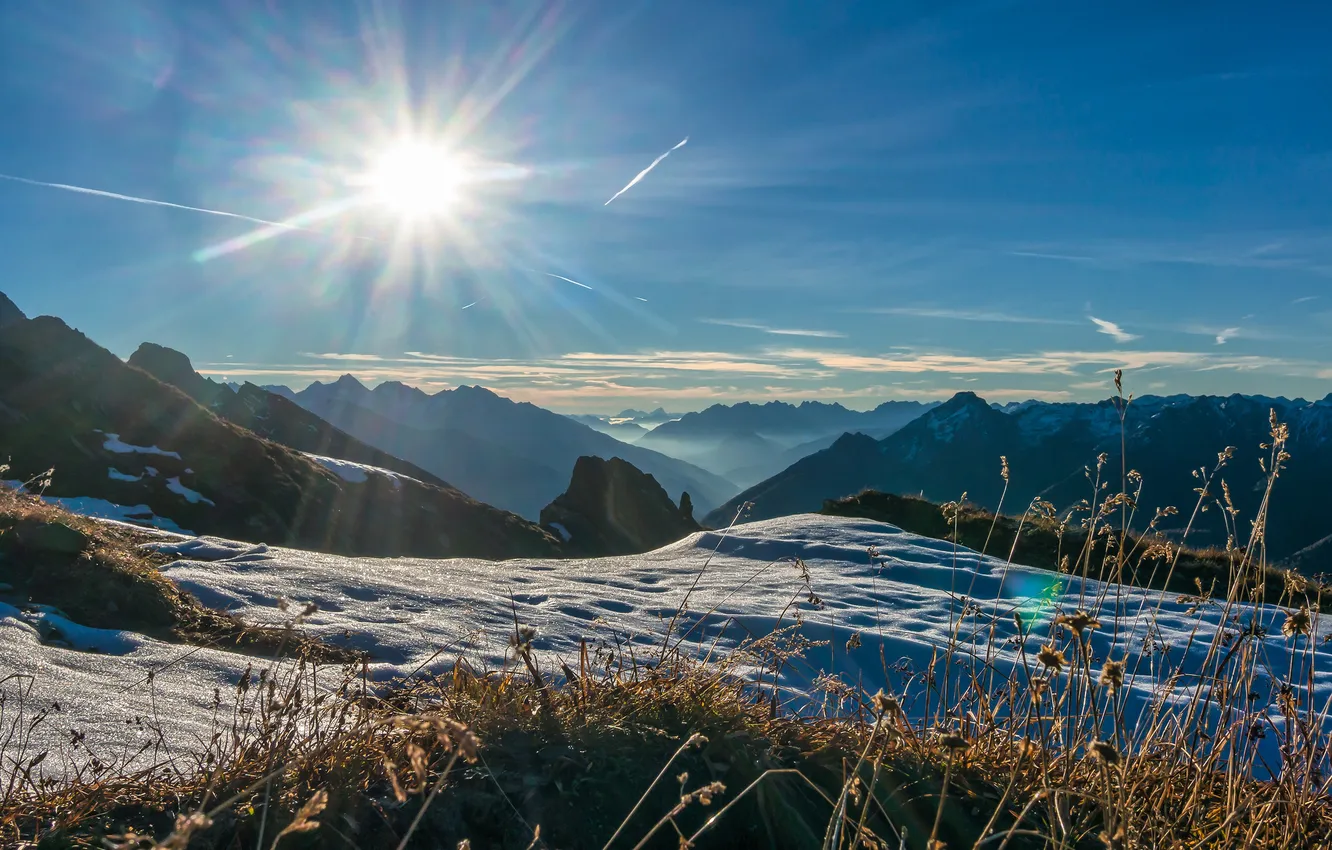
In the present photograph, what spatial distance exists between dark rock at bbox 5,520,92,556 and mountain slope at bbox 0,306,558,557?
2153 centimetres

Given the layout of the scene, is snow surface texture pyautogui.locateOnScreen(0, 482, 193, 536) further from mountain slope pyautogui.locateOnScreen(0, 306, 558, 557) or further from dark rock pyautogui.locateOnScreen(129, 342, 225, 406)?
dark rock pyautogui.locateOnScreen(129, 342, 225, 406)

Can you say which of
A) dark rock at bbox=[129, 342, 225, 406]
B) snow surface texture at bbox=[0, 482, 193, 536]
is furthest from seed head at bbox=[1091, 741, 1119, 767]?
dark rock at bbox=[129, 342, 225, 406]

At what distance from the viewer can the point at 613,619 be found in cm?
657

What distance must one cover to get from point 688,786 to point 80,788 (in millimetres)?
1781

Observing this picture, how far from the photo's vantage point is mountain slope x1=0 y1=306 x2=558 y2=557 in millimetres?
29641

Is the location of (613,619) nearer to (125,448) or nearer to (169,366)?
(125,448)

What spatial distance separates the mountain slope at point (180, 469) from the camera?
97.2 ft

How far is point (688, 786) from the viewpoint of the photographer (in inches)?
95.3

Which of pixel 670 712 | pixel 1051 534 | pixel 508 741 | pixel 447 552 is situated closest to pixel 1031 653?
pixel 670 712

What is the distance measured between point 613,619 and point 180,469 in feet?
107

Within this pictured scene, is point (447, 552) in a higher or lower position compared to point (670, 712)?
lower

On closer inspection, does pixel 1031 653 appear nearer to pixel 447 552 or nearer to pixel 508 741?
pixel 508 741

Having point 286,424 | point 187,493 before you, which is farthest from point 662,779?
point 286,424

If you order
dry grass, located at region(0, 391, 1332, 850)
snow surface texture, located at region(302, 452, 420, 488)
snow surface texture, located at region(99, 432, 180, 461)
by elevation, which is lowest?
snow surface texture, located at region(302, 452, 420, 488)
